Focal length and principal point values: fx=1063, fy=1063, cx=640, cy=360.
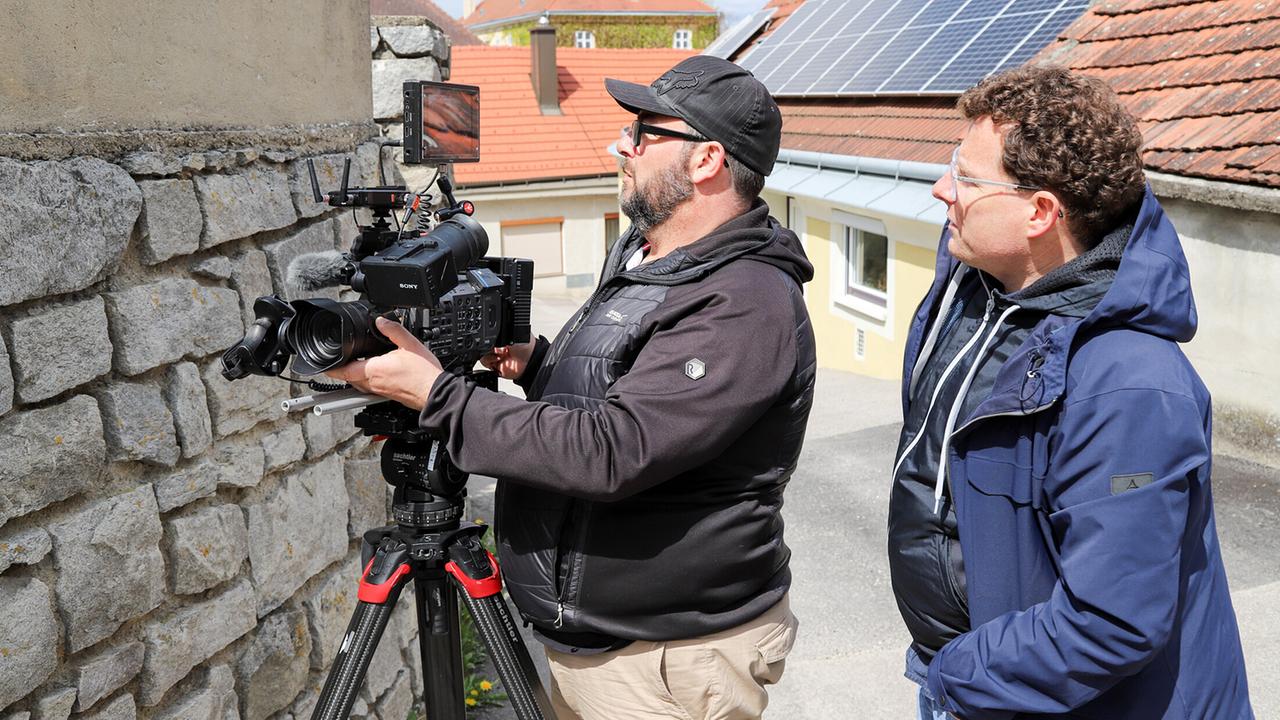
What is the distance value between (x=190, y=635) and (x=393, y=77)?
84.1 inches

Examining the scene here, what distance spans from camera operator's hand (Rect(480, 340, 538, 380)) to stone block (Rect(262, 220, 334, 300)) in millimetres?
478

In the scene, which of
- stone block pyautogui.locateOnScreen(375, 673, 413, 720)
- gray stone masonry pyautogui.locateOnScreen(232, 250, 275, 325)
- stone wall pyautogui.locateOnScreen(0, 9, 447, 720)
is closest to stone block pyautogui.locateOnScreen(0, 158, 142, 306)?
stone wall pyautogui.locateOnScreen(0, 9, 447, 720)

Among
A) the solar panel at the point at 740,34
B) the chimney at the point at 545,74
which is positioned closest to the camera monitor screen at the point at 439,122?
the solar panel at the point at 740,34

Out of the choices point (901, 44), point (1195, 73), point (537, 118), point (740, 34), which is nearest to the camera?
point (1195, 73)

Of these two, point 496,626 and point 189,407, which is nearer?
point 496,626

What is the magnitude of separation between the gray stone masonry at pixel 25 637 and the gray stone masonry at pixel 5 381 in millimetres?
289

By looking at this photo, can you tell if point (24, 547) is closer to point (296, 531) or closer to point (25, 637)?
point (25, 637)

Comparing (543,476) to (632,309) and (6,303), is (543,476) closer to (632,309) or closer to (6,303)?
(632,309)

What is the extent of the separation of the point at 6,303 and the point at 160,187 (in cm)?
47

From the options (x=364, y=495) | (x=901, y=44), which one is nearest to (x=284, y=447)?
(x=364, y=495)

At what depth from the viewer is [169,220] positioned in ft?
6.98

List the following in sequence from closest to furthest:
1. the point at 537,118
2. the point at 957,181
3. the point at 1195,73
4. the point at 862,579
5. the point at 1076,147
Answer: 1. the point at 1076,147
2. the point at 957,181
3. the point at 862,579
4. the point at 1195,73
5. the point at 537,118

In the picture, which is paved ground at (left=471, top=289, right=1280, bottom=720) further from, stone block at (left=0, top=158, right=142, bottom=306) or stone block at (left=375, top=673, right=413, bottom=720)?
stone block at (left=0, top=158, right=142, bottom=306)

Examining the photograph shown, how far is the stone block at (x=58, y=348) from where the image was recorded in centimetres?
176
